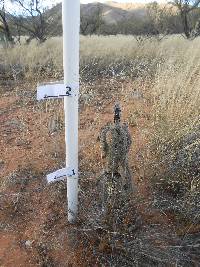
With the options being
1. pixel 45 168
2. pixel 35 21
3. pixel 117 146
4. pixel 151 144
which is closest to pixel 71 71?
pixel 117 146

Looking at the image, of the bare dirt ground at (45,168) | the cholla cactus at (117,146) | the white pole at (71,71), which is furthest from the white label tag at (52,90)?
the bare dirt ground at (45,168)

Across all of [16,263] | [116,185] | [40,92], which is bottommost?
[16,263]

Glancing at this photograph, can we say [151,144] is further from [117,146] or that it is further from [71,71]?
[71,71]

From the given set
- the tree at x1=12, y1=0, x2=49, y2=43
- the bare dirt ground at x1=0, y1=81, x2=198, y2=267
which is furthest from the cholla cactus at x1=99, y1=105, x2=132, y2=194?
the tree at x1=12, y1=0, x2=49, y2=43

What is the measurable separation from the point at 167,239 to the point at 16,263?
3.40 ft

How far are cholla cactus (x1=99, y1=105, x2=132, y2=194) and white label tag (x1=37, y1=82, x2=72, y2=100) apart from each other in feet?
1.29

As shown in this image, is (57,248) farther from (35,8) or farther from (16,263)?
(35,8)

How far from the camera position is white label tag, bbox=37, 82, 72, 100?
229 cm

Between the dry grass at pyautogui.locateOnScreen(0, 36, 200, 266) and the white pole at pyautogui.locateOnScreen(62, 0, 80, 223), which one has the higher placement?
the white pole at pyautogui.locateOnScreen(62, 0, 80, 223)

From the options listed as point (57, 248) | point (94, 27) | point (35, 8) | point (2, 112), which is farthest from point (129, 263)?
point (94, 27)

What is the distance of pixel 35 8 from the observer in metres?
11.7

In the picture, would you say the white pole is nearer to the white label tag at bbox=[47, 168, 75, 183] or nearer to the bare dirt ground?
the white label tag at bbox=[47, 168, 75, 183]

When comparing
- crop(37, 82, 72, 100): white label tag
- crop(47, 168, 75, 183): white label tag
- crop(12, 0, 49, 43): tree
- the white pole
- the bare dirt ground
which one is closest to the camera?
the white pole

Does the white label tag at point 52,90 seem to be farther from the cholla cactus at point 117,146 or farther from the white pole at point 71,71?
the cholla cactus at point 117,146
